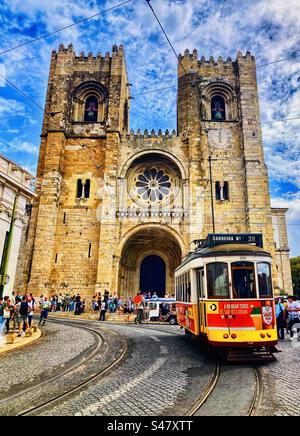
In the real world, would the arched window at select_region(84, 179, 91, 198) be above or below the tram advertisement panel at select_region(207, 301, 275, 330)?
above

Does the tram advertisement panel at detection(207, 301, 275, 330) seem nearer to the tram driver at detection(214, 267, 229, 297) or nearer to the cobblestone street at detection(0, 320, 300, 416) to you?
the tram driver at detection(214, 267, 229, 297)

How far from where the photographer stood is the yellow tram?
5.61 meters

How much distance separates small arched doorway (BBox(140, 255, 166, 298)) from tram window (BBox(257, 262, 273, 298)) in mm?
15464

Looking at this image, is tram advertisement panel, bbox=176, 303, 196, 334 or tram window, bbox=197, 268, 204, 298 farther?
tram advertisement panel, bbox=176, 303, 196, 334

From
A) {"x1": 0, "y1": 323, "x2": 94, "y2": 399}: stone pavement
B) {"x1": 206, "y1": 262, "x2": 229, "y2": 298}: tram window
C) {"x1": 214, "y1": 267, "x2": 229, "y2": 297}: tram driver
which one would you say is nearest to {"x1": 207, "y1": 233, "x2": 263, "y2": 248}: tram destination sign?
{"x1": 206, "y1": 262, "x2": 229, "y2": 298}: tram window

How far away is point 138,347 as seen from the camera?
24.7 feet

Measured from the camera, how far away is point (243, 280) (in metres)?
5.93

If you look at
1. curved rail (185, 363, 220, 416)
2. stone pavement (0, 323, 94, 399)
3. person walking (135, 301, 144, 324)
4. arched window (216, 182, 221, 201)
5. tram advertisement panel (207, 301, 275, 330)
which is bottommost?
stone pavement (0, 323, 94, 399)

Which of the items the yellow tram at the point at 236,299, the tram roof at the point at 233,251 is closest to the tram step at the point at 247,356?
the yellow tram at the point at 236,299

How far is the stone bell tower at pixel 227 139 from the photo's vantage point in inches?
747

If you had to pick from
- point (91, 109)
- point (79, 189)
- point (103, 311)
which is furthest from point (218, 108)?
point (103, 311)

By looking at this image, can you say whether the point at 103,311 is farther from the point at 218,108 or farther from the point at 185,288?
the point at 218,108

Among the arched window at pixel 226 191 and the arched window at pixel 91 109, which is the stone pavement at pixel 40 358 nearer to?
the arched window at pixel 226 191
